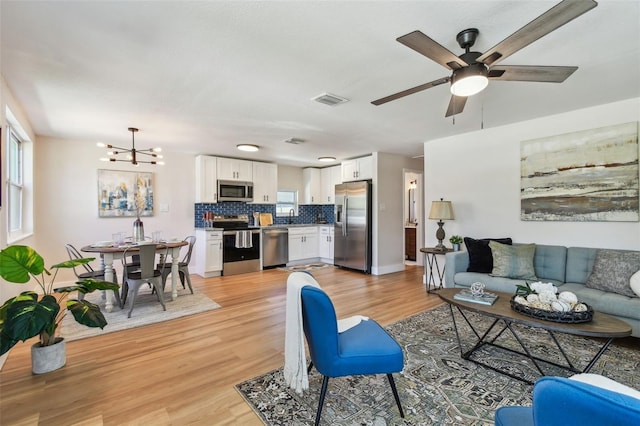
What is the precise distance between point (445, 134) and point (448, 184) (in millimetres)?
798

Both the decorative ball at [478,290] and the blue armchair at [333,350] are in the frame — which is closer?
the blue armchair at [333,350]

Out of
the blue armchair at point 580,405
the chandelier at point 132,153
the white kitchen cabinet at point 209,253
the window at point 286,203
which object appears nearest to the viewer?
the blue armchair at point 580,405

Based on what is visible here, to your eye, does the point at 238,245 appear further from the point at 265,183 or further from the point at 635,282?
the point at 635,282

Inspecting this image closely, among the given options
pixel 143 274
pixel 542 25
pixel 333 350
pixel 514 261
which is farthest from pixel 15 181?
pixel 514 261

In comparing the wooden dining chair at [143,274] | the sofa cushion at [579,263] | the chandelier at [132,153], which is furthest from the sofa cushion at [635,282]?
the chandelier at [132,153]

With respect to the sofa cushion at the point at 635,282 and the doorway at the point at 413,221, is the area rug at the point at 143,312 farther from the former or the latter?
the doorway at the point at 413,221

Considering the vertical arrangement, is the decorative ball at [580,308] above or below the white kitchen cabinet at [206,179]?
below

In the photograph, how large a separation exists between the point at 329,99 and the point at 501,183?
280cm

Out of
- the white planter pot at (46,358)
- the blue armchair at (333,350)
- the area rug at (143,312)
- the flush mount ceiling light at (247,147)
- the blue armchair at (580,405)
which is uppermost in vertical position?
the flush mount ceiling light at (247,147)

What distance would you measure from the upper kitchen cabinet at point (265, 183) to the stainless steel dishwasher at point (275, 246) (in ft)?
2.48

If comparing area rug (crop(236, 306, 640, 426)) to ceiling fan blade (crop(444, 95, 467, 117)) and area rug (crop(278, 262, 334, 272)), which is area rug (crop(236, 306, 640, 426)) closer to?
ceiling fan blade (crop(444, 95, 467, 117))

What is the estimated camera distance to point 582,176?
11.3 ft

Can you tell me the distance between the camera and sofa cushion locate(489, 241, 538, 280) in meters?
3.43

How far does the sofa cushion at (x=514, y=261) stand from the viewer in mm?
3430
